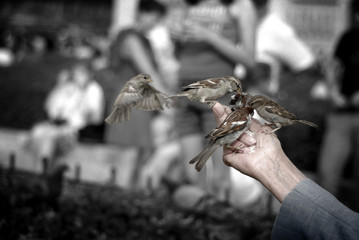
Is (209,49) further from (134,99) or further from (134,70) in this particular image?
(134,99)

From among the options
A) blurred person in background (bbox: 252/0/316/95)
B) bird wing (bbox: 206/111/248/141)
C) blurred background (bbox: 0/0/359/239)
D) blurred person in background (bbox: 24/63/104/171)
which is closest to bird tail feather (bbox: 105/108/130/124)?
bird wing (bbox: 206/111/248/141)

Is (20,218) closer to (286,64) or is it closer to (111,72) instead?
(111,72)

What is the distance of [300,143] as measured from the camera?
2002mm

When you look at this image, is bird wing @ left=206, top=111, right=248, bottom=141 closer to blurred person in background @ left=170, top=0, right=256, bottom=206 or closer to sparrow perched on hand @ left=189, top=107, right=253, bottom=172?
sparrow perched on hand @ left=189, top=107, right=253, bottom=172

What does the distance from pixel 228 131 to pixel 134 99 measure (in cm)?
26

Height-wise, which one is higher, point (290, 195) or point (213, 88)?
point (213, 88)

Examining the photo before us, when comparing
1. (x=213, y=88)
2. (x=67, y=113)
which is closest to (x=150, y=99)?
(x=213, y=88)

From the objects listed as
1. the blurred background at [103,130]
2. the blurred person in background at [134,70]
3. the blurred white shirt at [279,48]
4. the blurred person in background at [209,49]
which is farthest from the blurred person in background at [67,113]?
the blurred white shirt at [279,48]

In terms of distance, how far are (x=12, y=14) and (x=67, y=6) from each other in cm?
40

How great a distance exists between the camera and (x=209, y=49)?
1.83 m

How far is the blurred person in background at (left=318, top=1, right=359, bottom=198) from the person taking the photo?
7.58 ft

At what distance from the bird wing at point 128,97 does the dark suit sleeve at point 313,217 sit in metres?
0.42

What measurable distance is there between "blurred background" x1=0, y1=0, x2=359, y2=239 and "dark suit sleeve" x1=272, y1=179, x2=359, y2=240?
994 mm

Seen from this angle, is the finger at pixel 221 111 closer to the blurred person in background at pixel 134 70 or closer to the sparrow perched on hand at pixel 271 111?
the sparrow perched on hand at pixel 271 111
